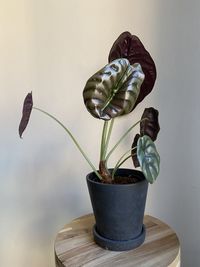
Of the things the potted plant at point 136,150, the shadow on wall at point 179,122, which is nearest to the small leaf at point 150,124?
the potted plant at point 136,150

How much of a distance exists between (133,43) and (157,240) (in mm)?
570

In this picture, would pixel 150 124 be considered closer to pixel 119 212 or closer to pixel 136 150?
pixel 136 150

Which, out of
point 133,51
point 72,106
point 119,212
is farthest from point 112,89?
point 72,106

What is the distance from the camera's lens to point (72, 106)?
1.10 meters

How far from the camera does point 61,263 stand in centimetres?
74

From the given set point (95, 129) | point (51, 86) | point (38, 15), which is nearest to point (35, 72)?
point (51, 86)

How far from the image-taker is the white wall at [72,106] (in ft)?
3.42

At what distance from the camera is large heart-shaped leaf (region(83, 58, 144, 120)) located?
668 millimetres

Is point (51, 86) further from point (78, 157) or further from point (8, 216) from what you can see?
point (8, 216)

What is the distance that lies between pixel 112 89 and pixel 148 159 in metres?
0.19

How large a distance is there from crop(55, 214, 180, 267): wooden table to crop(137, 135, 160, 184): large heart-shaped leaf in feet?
0.73

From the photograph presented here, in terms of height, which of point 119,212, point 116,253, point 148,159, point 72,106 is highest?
point 72,106

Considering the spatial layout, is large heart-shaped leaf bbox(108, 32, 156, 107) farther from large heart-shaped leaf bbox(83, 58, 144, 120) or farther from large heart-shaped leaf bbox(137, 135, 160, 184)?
large heart-shaped leaf bbox(137, 135, 160, 184)

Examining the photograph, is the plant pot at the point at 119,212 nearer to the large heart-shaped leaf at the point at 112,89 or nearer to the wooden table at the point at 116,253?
the wooden table at the point at 116,253
